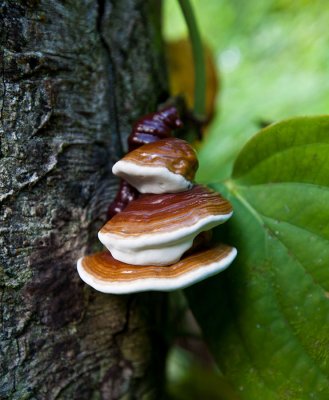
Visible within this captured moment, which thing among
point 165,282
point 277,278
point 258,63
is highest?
point 258,63

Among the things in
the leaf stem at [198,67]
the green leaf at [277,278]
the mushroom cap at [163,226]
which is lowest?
the green leaf at [277,278]

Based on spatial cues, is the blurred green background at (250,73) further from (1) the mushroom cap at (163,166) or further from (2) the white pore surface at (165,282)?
(2) the white pore surface at (165,282)

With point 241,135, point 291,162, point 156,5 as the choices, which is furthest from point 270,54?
point 291,162

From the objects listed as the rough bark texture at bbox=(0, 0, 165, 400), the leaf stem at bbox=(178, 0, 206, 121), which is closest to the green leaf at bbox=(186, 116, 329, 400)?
the rough bark texture at bbox=(0, 0, 165, 400)

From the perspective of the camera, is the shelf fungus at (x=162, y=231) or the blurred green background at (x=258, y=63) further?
the blurred green background at (x=258, y=63)

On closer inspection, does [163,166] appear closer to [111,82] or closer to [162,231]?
[162,231]

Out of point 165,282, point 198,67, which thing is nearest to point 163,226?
point 165,282

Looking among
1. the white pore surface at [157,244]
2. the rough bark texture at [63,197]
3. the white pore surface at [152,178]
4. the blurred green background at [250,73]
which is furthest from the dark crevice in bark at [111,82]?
the blurred green background at [250,73]
